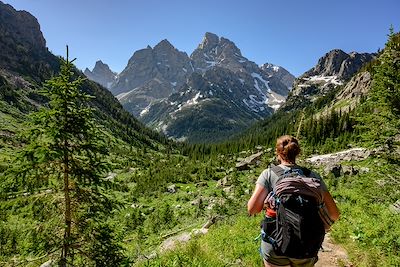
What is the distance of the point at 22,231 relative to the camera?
36.3ft

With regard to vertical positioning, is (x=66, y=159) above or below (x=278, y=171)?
below

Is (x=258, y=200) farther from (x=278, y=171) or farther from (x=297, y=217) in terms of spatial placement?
(x=297, y=217)

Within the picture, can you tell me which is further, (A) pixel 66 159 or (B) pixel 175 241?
(B) pixel 175 241

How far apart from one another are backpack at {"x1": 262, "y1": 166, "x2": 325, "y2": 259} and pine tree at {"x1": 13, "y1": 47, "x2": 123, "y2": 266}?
780 cm

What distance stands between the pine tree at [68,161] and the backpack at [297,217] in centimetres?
780

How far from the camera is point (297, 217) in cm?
491

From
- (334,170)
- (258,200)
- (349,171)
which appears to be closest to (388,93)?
(258,200)

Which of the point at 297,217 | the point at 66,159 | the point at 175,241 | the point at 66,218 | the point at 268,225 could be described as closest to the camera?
the point at 297,217

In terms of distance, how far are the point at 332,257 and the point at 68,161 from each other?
338 inches

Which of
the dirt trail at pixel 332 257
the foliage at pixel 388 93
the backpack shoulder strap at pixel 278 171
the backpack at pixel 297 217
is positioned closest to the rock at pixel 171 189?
the foliage at pixel 388 93

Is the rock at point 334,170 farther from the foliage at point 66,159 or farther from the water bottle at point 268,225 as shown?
the water bottle at point 268,225

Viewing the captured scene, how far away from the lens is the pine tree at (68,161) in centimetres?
1092

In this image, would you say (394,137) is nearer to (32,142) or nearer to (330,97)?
(32,142)

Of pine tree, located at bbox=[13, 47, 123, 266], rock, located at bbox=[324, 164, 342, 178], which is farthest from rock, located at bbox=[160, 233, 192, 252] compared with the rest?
rock, located at bbox=[324, 164, 342, 178]
